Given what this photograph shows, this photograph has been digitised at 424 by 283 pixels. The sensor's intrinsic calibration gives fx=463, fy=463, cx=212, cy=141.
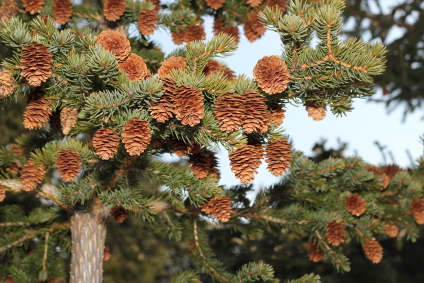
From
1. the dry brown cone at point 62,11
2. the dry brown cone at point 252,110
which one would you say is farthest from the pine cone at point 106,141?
the dry brown cone at point 62,11

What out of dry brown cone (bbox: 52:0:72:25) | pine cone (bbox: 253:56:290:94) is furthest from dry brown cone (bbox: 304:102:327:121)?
dry brown cone (bbox: 52:0:72:25)

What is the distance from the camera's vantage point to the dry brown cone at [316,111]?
1.65 metres

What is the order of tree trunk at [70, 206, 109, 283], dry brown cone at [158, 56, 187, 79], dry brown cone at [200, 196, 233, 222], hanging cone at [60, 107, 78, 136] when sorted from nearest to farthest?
dry brown cone at [158, 56, 187, 79]
hanging cone at [60, 107, 78, 136]
dry brown cone at [200, 196, 233, 222]
tree trunk at [70, 206, 109, 283]

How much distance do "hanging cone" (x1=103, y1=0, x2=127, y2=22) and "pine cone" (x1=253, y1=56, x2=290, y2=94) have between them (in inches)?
42.8

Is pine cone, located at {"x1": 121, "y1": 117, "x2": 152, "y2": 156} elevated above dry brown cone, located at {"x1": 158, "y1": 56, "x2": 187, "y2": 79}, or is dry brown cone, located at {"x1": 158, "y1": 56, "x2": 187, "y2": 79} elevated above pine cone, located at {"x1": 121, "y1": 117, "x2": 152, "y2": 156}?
dry brown cone, located at {"x1": 158, "y1": 56, "x2": 187, "y2": 79}

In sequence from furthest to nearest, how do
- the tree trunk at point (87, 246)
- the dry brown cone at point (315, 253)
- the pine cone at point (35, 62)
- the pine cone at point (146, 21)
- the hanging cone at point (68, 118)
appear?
the dry brown cone at point (315, 253)
the pine cone at point (146, 21)
the tree trunk at point (87, 246)
the hanging cone at point (68, 118)
the pine cone at point (35, 62)

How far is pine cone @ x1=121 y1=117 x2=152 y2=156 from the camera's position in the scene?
1459 millimetres

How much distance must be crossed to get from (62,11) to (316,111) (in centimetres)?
141

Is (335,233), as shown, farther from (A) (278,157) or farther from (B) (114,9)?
(B) (114,9)

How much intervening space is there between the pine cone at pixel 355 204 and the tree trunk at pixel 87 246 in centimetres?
120

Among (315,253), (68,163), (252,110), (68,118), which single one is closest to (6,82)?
(68,118)

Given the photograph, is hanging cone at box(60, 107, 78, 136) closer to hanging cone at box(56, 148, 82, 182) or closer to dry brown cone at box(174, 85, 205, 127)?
hanging cone at box(56, 148, 82, 182)

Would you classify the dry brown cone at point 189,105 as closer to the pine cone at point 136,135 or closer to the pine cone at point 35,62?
the pine cone at point 136,135

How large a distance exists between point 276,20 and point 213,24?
1277 millimetres
